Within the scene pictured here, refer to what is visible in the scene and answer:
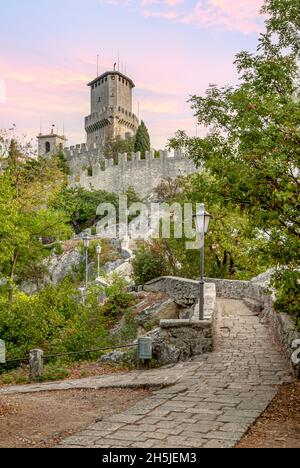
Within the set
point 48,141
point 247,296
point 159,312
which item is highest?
point 48,141

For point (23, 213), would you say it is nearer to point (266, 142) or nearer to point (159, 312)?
point (159, 312)

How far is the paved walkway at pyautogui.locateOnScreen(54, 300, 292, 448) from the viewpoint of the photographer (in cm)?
544

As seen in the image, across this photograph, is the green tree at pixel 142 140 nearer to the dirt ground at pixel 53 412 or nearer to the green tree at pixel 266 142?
the green tree at pixel 266 142

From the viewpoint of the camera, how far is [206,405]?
6848 millimetres

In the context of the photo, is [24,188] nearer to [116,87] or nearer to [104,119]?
[104,119]

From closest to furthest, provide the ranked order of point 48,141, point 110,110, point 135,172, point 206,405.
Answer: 1. point 206,405
2. point 135,172
3. point 110,110
4. point 48,141

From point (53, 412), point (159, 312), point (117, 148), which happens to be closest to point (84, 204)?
point (117, 148)

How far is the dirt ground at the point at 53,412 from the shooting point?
598 centimetres

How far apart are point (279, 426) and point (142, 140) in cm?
6628

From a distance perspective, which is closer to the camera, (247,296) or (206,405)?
(206,405)

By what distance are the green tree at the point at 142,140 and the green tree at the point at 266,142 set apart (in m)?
60.4

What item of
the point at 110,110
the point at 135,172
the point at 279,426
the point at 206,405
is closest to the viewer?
the point at 279,426

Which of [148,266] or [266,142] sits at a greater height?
[266,142]

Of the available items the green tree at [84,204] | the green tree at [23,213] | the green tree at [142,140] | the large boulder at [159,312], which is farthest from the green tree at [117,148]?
the large boulder at [159,312]
